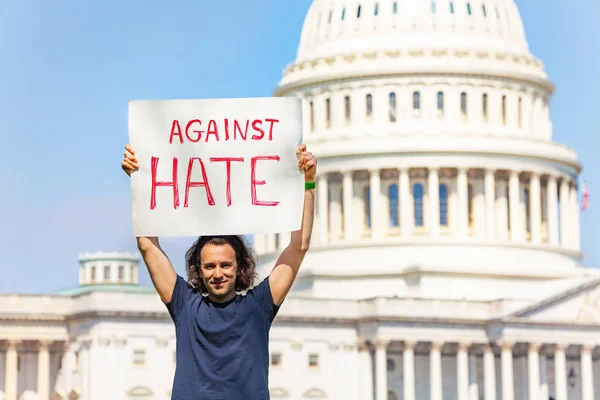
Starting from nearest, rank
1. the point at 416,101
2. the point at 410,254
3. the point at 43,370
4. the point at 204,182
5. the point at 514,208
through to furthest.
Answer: the point at 204,182 → the point at 43,370 → the point at 410,254 → the point at 514,208 → the point at 416,101

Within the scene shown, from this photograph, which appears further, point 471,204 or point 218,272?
point 471,204

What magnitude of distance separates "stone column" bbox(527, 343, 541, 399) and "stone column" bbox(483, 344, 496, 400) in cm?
244

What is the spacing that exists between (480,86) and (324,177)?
42.8 feet

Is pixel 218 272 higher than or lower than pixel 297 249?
lower

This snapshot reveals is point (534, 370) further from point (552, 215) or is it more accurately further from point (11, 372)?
point (11, 372)

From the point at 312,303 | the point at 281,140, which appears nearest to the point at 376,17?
the point at 312,303

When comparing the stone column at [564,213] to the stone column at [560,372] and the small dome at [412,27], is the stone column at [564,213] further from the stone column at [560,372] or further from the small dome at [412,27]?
the stone column at [560,372]

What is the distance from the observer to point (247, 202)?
15.3 meters

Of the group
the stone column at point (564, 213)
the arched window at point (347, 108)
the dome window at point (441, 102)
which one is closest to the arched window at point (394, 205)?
the arched window at point (347, 108)

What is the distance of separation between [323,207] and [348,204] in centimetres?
265

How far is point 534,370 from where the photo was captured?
124 metres

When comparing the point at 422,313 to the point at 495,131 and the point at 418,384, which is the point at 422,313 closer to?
the point at 418,384

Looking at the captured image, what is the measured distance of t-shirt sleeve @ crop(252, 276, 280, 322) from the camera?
49.0ft

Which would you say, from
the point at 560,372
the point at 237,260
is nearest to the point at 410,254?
the point at 560,372
